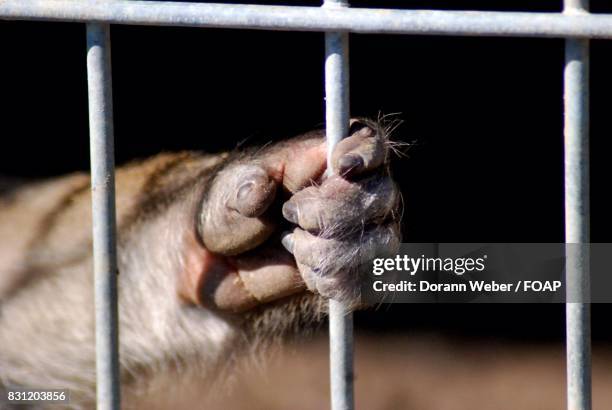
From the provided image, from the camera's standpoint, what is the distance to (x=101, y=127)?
136 cm

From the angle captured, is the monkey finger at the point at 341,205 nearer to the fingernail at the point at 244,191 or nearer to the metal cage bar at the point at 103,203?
the fingernail at the point at 244,191

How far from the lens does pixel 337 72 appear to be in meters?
1.34

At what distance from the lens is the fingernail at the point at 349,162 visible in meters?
1.33

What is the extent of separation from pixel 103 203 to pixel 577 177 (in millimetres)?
573

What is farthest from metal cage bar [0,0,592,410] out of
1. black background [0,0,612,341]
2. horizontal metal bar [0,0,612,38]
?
black background [0,0,612,341]

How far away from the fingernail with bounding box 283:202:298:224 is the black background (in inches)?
33.7

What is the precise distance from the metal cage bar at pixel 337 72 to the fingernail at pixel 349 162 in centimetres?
3

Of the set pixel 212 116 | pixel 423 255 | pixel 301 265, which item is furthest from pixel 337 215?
pixel 212 116

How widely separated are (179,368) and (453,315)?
81 cm

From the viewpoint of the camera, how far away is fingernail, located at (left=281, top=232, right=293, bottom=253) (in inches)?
56.8

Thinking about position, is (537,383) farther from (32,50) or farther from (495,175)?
(32,50)

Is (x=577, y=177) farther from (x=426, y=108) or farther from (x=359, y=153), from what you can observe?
(x=426, y=108)

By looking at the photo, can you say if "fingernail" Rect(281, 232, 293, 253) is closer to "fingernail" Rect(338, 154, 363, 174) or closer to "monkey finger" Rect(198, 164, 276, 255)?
"monkey finger" Rect(198, 164, 276, 255)

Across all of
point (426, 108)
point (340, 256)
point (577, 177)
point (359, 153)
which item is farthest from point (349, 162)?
point (426, 108)
